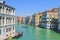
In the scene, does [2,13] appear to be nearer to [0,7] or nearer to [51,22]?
[0,7]

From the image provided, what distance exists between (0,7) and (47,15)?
33157 mm

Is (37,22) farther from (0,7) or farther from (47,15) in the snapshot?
(0,7)

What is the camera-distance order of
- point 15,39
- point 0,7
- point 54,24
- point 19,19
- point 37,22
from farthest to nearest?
point 19,19 → point 37,22 → point 54,24 → point 15,39 → point 0,7

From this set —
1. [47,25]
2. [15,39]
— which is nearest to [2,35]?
[15,39]

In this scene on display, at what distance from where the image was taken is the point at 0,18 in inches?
762

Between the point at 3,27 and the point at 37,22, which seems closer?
the point at 3,27

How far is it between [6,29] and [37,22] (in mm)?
45662

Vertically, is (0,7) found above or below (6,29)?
above

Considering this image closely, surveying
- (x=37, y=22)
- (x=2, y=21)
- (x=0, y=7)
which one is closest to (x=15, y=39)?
(x=2, y=21)

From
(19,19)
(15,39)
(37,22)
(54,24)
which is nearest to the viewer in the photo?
(15,39)

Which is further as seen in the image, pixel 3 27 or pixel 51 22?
pixel 51 22

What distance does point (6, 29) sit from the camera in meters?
21.7

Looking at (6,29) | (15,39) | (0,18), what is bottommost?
(15,39)

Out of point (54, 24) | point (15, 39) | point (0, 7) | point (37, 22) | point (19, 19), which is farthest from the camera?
point (19, 19)
